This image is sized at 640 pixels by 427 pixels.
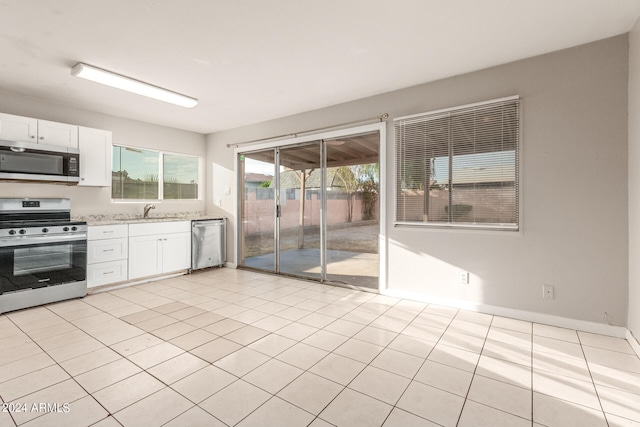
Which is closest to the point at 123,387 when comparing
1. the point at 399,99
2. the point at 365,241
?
the point at 365,241

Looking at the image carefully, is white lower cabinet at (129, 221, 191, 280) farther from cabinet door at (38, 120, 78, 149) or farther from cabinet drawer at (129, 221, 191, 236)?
cabinet door at (38, 120, 78, 149)

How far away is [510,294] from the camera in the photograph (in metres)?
Result: 3.12

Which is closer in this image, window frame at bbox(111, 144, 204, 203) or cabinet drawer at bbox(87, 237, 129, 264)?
cabinet drawer at bbox(87, 237, 129, 264)

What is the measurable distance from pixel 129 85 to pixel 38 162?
151cm

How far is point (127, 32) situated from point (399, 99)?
2878mm

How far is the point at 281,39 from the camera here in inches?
104

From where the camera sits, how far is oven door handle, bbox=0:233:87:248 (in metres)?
3.32

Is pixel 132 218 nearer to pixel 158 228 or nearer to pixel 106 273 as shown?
pixel 158 228

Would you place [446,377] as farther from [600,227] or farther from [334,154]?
[334,154]

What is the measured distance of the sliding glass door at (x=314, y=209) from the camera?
418cm

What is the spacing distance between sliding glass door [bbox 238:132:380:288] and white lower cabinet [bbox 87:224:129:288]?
1897 millimetres

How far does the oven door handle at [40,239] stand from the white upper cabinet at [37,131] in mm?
1176

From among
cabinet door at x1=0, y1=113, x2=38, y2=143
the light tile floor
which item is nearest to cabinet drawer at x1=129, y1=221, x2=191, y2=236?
the light tile floor

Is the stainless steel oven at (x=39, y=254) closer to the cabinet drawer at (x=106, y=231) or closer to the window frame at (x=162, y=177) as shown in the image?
the cabinet drawer at (x=106, y=231)
